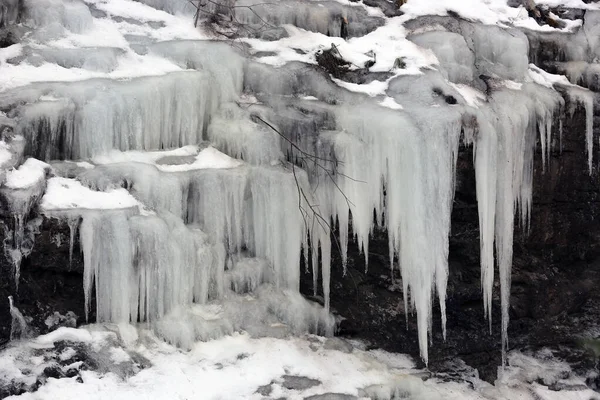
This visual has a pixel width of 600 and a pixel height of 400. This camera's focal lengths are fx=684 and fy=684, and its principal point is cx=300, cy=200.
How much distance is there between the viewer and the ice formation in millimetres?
4410

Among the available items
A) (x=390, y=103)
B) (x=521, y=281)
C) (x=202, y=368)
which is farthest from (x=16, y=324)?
(x=521, y=281)

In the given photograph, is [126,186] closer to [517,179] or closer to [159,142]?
[159,142]

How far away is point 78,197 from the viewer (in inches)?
169

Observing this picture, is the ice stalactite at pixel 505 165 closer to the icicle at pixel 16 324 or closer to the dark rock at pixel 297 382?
the dark rock at pixel 297 382

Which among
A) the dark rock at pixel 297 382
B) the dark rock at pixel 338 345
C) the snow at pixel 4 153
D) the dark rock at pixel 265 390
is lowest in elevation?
the dark rock at pixel 338 345

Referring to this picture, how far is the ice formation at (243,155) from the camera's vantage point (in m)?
4.41

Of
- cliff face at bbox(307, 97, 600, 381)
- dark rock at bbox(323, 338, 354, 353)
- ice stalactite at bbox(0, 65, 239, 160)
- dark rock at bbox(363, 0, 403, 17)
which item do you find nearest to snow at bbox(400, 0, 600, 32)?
dark rock at bbox(363, 0, 403, 17)

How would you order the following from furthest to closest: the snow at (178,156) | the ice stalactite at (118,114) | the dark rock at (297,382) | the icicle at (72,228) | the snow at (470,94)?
the snow at (470,94)
the snow at (178,156)
the ice stalactite at (118,114)
the dark rock at (297,382)
the icicle at (72,228)

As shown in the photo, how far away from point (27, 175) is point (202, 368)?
1614 millimetres

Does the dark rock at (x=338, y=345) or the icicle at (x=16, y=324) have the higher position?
the icicle at (x=16, y=324)

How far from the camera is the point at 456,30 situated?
6.01 metres

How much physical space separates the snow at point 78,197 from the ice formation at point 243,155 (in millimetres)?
11

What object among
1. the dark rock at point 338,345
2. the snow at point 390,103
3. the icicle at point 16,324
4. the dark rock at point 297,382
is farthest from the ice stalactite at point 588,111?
the icicle at point 16,324

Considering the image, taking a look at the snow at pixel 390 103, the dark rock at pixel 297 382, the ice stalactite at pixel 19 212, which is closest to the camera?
the ice stalactite at pixel 19 212
